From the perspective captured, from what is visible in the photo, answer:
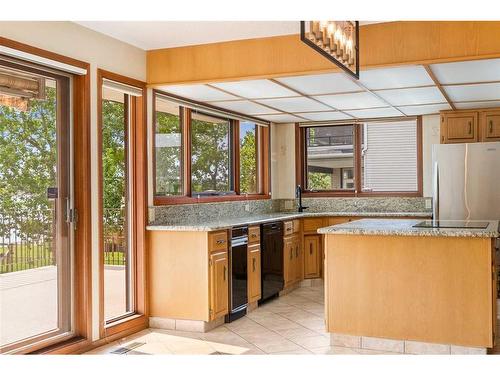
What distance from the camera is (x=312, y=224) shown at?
708cm

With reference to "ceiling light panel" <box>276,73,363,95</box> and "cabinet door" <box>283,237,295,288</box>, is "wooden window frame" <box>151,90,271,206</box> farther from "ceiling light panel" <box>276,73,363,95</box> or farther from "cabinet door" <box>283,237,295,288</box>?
"ceiling light panel" <box>276,73,363,95</box>

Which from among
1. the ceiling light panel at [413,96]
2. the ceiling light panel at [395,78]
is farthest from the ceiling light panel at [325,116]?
the ceiling light panel at [395,78]

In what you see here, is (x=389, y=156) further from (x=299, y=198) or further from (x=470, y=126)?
(x=299, y=198)

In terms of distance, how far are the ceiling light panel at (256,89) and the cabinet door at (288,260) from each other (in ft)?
5.84

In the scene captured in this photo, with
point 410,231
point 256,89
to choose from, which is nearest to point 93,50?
point 256,89

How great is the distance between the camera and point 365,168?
299 inches

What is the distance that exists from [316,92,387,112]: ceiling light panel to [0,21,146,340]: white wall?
1873 mm

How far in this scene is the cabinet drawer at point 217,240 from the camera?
192 inches

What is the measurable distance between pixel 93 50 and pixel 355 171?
166 inches

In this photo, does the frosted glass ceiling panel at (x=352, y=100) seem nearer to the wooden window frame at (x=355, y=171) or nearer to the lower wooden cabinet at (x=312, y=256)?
the wooden window frame at (x=355, y=171)

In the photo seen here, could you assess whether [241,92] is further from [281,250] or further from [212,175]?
[281,250]

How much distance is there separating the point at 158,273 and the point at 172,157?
3.78 ft

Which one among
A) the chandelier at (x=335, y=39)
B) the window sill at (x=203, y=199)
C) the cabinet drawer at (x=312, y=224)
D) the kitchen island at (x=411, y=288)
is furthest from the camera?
the cabinet drawer at (x=312, y=224)
